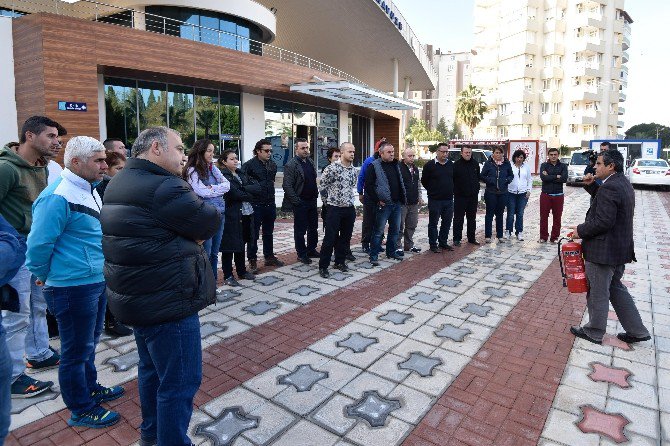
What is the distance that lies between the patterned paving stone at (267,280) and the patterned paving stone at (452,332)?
99.6 inches

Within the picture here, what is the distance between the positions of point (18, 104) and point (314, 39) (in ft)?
64.7

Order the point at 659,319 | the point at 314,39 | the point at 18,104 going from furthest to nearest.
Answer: the point at 314,39
the point at 18,104
the point at 659,319

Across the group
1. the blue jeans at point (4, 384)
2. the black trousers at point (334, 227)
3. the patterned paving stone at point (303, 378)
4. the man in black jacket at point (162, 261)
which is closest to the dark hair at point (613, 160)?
the patterned paving stone at point (303, 378)

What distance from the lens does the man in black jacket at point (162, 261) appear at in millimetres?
2066

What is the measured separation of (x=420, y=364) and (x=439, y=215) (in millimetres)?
4690

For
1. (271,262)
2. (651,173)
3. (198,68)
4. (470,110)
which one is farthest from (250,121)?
(470,110)

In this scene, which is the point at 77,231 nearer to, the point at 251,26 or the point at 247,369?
the point at 247,369

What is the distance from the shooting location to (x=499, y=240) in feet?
29.7

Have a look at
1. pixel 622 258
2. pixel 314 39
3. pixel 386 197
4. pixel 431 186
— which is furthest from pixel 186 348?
pixel 314 39

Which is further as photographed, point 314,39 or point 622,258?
point 314,39

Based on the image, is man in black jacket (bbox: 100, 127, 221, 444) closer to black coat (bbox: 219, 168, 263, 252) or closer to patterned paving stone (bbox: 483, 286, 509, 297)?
black coat (bbox: 219, 168, 263, 252)

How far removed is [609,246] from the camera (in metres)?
3.89

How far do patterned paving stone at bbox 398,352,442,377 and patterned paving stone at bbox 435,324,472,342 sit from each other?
0.51 metres

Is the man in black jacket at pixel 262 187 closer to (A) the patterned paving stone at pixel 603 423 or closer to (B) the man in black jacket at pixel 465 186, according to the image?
(B) the man in black jacket at pixel 465 186
